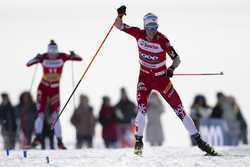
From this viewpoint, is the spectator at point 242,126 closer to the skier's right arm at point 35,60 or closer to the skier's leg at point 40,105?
the skier's leg at point 40,105

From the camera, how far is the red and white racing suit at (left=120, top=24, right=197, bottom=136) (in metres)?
12.2

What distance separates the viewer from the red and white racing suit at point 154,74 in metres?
12.2

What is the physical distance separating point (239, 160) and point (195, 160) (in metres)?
0.57

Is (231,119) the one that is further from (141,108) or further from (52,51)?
(141,108)

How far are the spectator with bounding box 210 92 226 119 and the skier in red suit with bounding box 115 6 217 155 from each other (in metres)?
7.74

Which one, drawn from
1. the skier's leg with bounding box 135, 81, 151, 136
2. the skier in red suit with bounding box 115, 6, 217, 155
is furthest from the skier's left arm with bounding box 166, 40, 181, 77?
the skier's leg with bounding box 135, 81, 151, 136

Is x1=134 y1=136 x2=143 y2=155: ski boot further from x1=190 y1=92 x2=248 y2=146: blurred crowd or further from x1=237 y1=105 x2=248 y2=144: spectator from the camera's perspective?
x1=237 y1=105 x2=248 y2=144: spectator

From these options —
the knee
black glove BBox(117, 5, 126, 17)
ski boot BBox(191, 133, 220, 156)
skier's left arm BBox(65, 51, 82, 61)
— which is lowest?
ski boot BBox(191, 133, 220, 156)

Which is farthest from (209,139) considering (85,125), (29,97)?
(29,97)

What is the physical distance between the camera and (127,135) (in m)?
21.6

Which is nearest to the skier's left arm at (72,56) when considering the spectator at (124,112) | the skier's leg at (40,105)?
the skier's leg at (40,105)

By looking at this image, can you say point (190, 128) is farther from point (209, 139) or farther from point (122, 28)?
point (209, 139)

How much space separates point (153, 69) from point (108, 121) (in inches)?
320

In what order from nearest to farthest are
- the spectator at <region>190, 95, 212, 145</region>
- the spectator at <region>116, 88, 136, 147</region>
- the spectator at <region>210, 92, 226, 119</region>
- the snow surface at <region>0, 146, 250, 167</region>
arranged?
the snow surface at <region>0, 146, 250, 167</region>, the spectator at <region>190, 95, 212, 145</region>, the spectator at <region>210, 92, 226, 119</region>, the spectator at <region>116, 88, 136, 147</region>
